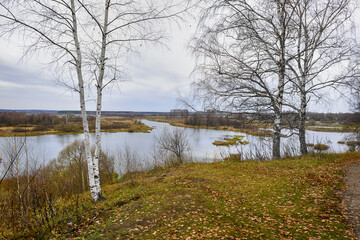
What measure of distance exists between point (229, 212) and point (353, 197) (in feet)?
9.56

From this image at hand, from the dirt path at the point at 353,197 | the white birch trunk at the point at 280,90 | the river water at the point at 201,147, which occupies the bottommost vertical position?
the river water at the point at 201,147

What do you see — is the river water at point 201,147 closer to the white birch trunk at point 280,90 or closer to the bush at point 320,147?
the bush at point 320,147

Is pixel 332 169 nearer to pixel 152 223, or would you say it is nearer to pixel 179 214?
pixel 179 214

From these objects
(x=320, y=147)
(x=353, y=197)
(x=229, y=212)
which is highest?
(x=320, y=147)

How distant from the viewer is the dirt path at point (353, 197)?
10.8 feet

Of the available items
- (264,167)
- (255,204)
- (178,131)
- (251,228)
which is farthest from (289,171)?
(178,131)

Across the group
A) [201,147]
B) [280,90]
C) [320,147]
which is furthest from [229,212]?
[201,147]

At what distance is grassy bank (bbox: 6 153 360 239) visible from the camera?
3.36m

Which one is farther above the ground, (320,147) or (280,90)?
(280,90)

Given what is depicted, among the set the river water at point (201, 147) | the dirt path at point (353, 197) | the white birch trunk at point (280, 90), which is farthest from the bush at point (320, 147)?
the dirt path at point (353, 197)

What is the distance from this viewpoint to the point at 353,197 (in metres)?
4.18

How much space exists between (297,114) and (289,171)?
3.38 metres

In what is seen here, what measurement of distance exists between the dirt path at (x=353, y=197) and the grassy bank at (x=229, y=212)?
0.14 meters

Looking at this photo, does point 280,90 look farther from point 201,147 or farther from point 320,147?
point 201,147
